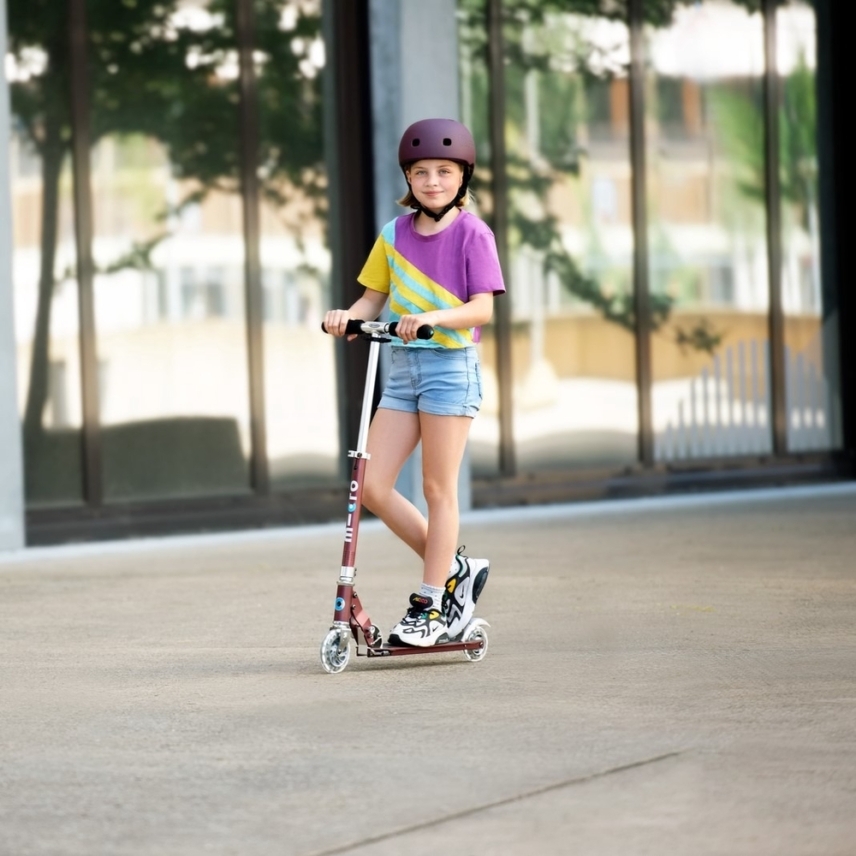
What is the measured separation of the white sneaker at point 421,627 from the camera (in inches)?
257

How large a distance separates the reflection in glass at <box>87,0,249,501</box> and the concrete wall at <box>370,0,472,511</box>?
91 cm

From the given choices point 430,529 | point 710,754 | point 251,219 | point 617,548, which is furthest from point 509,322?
point 710,754

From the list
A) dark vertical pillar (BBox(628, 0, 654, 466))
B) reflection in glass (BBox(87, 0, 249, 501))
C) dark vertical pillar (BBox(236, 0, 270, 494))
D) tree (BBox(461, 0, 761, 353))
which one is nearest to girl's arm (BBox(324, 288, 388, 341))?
reflection in glass (BBox(87, 0, 249, 501))

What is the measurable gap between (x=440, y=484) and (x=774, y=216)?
26.4 feet

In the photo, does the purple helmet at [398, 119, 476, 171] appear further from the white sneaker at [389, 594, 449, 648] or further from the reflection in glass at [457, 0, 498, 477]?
the reflection in glass at [457, 0, 498, 477]

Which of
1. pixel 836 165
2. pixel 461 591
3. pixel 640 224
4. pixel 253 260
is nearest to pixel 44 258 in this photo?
pixel 253 260

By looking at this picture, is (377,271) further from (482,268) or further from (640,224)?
(640,224)

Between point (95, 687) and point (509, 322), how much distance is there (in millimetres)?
6897

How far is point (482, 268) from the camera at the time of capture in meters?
6.52

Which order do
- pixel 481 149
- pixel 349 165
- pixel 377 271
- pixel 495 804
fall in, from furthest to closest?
1. pixel 481 149
2. pixel 349 165
3. pixel 377 271
4. pixel 495 804

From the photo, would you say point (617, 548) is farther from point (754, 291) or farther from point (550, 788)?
point (550, 788)

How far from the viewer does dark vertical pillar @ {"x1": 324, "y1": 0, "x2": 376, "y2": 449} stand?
12.1 metres

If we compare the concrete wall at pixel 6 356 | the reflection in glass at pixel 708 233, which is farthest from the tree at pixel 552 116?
the concrete wall at pixel 6 356

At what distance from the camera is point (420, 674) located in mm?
6477
